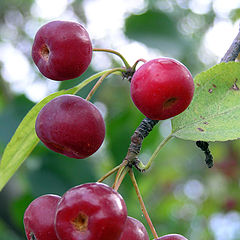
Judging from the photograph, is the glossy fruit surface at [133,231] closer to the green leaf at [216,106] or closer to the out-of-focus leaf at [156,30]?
the green leaf at [216,106]

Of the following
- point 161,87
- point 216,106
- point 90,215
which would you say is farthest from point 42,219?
point 216,106

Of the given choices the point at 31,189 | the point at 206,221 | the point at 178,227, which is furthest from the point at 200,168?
the point at 31,189

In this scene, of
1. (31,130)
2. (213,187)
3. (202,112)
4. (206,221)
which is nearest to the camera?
(202,112)

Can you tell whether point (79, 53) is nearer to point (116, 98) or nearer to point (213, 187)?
point (116, 98)

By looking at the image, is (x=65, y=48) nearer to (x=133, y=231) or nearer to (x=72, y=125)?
(x=72, y=125)

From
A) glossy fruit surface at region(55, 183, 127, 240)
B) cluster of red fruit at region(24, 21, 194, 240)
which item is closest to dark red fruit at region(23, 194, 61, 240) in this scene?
cluster of red fruit at region(24, 21, 194, 240)

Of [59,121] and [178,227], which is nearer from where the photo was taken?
[59,121]

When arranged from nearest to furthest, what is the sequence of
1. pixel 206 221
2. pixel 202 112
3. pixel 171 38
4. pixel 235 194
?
pixel 202 112 < pixel 171 38 < pixel 206 221 < pixel 235 194

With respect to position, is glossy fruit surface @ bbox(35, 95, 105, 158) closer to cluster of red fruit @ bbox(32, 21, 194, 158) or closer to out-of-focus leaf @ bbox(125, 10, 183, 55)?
cluster of red fruit @ bbox(32, 21, 194, 158)

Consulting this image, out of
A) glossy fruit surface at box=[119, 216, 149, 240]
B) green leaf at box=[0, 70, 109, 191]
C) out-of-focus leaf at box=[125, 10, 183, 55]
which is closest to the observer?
glossy fruit surface at box=[119, 216, 149, 240]
